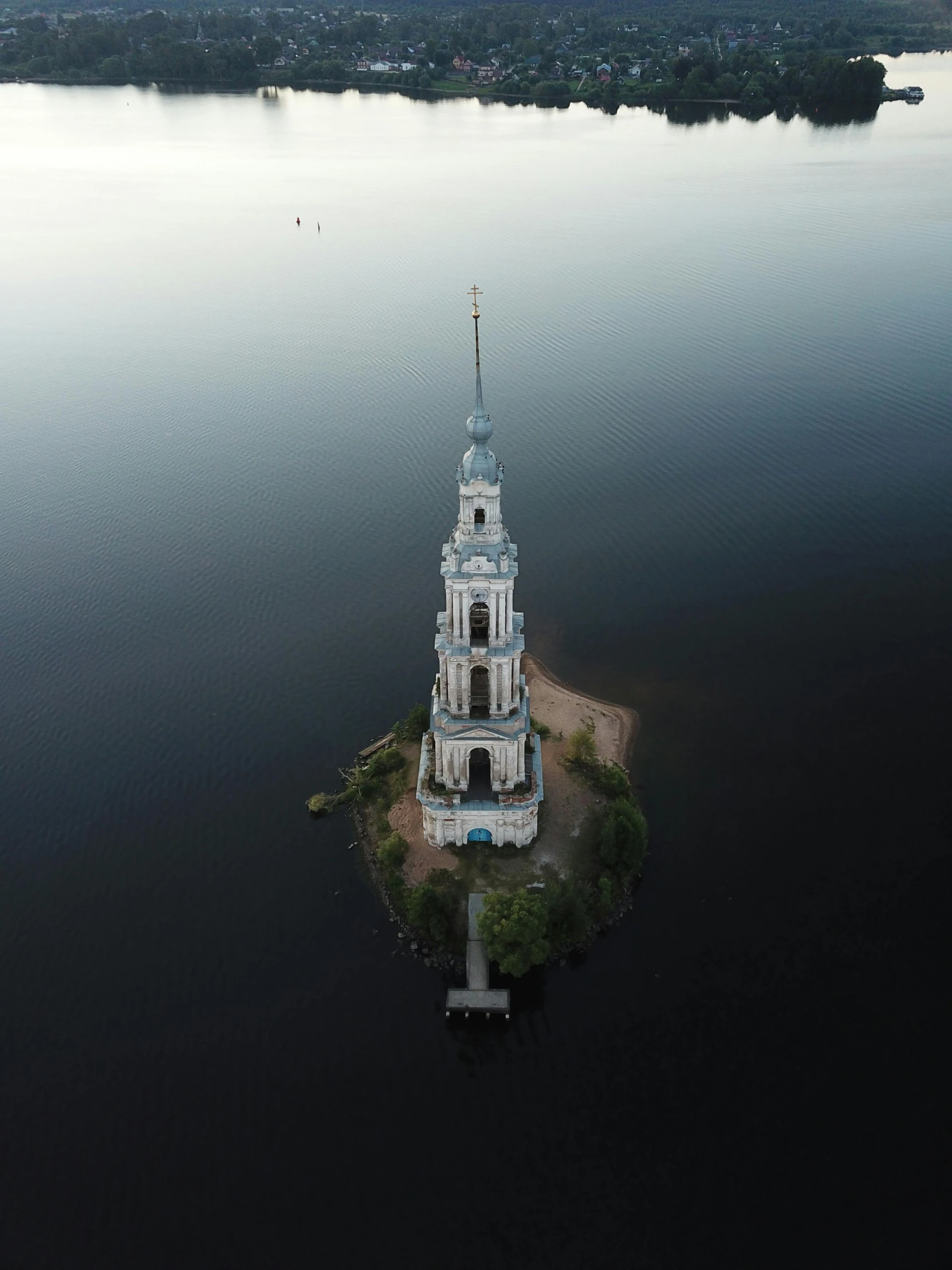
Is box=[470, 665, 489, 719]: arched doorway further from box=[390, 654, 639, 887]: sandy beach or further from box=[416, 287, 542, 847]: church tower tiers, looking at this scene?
box=[390, 654, 639, 887]: sandy beach

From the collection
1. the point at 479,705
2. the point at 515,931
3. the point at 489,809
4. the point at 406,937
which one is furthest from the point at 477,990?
the point at 479,705

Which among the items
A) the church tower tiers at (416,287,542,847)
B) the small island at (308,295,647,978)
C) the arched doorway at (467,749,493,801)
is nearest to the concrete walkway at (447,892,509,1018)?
the small island at (308,295,647,978)

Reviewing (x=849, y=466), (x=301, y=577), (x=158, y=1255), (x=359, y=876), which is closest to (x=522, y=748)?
(x=359, y=876)

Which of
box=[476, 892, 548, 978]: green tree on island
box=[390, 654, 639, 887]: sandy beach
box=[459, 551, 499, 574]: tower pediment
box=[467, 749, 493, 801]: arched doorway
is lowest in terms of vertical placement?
box=[476, 892, 548, 978]: green tree on island

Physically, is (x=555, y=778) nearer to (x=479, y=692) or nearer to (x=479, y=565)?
(x=479, y=692)

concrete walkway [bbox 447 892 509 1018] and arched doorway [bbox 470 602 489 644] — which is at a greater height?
arched doorway [bbox 470 602 489 644]

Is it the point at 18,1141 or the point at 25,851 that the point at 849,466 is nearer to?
the point at 25,851

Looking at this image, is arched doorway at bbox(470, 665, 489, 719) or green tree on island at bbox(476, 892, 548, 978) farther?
arched doorway at bbox(470, 665, 489, 719)
